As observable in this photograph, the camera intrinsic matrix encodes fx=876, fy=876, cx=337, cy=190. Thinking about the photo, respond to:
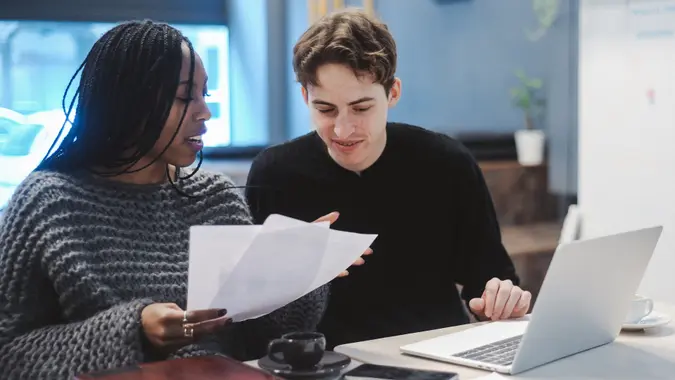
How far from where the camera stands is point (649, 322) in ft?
4.93

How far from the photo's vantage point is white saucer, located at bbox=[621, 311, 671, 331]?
1.48 meters

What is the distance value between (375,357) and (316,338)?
0.17m

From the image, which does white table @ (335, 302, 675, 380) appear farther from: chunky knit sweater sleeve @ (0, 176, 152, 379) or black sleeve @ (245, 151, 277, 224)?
black sleeve @ (245, 151, 277, 224)

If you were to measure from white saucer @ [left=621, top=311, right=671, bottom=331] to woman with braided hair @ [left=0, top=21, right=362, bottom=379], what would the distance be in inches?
20.7

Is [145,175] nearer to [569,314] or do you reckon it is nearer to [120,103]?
[120,103]

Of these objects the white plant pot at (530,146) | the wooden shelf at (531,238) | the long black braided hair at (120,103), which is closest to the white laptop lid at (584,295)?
the long black braided hair at (120,103)

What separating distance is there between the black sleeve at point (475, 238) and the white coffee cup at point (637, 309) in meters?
0.33

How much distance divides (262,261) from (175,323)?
0.47 feet

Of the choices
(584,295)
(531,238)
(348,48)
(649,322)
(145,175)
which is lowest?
(531,238)

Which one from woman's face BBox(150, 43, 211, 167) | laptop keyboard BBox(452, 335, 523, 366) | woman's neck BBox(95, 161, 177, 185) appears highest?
woman's face BBox(150, 43, 211, 167)

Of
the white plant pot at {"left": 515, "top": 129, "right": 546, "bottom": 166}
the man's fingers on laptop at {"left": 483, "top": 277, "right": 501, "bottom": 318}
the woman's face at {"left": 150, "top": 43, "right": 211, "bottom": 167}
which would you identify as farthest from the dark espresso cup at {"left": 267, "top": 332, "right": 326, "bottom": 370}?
the white plant pot at {"left": 515, "top": 129, "right": 546, "bottom": 166}

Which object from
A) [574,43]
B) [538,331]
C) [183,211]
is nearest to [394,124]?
[183,211]

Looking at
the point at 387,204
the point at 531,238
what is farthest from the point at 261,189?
the point at 531,238

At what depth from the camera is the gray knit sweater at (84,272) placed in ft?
3.95
